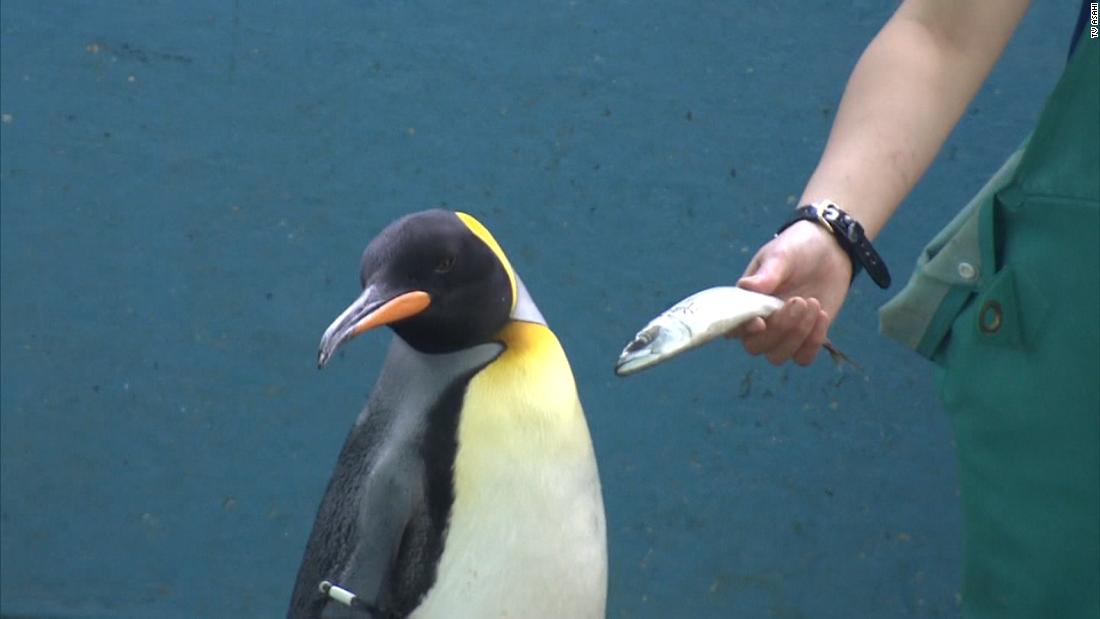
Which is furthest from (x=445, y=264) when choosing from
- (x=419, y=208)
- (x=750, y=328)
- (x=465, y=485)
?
(x=419, y=208)

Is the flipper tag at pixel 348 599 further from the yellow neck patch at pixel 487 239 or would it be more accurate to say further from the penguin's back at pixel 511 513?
the yellow neck patch at pixel 487 239

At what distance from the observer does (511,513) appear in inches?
54.6

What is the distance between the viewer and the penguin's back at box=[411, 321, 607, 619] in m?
1.38

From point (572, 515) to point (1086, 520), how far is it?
0.67 metres

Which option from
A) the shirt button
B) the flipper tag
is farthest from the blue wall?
the shirt button

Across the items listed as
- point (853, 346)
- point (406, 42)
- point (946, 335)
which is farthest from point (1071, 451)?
point (406, 42)

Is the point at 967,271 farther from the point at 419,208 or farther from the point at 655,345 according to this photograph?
the point at 419,208

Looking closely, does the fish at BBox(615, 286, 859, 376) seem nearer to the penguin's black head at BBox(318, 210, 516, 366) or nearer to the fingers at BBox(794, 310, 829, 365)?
the fingers at BBox(794, 310, 829, 365)

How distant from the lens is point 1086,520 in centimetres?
80

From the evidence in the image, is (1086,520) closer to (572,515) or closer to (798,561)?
(572,515)

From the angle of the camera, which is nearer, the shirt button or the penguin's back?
the shirt button

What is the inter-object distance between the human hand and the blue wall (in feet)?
4.04

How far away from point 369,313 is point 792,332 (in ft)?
1.22

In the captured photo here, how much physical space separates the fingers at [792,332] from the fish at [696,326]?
1 cm
